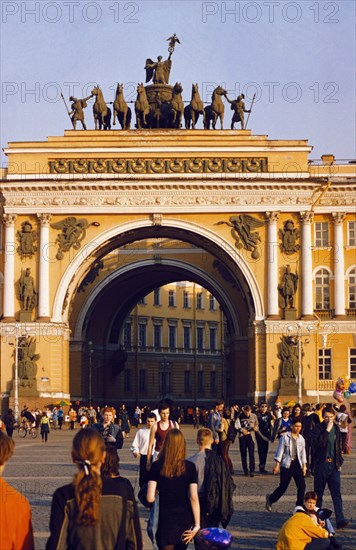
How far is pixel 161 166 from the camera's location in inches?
2344

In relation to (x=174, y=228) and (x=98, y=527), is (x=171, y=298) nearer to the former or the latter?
(x=174, y=228)

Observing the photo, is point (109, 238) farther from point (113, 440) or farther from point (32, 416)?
point (113, 440)

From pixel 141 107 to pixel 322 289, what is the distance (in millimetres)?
13089

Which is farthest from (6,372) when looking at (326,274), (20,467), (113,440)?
(113,440)

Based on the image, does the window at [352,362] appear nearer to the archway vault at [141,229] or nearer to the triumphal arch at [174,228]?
the triumphal arch at [174,228]

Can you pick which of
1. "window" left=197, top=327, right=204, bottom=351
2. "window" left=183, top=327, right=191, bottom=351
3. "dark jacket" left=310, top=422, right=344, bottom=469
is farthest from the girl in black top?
"window" left=197, top=327, right=204, bottom=351

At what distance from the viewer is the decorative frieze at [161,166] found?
195ft

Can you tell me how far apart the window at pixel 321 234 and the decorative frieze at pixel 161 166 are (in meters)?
4.61

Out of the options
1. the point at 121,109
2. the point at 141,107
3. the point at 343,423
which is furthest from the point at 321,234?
the point at 343,423

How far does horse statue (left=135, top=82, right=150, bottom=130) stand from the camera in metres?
61.0

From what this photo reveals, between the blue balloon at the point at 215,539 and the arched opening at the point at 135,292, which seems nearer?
the blue balloon at the point at 215,539

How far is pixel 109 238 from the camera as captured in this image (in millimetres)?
59312

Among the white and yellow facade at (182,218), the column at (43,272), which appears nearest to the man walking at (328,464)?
the white and yellow facade at (182,218)

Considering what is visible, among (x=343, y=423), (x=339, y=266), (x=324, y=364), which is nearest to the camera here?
(x=343, y=423)
